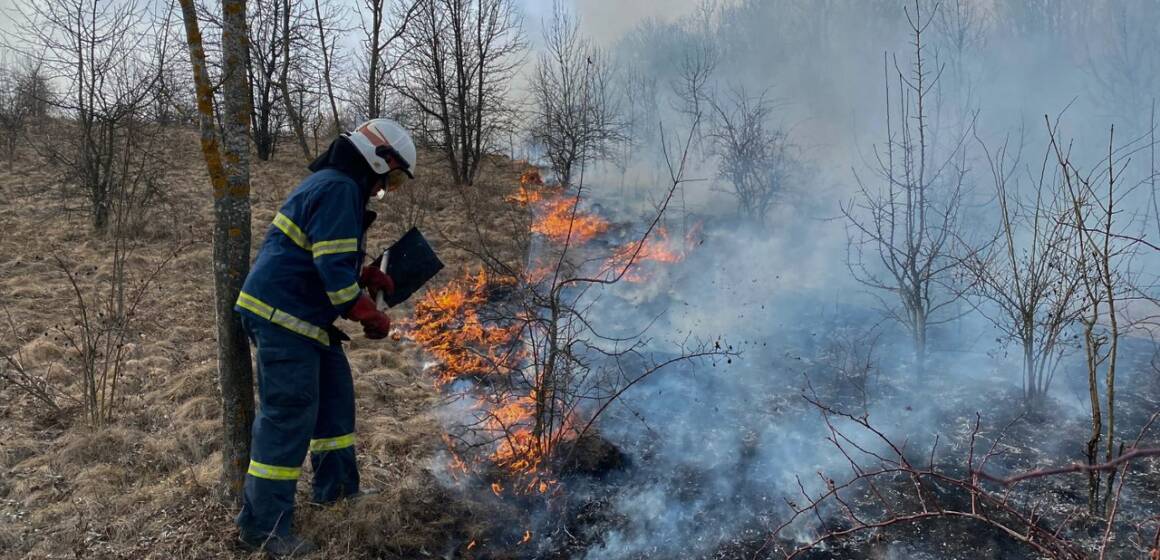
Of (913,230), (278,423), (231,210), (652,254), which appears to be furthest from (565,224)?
(278,423)

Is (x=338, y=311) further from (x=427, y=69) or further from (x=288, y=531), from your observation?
(x=427, y=69)

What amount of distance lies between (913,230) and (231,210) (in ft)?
22.0

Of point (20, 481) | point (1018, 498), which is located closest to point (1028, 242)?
point (1018, 498)

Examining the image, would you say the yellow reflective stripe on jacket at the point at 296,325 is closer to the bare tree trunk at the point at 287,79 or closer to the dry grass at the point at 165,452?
the dry grass at the point at 165,452

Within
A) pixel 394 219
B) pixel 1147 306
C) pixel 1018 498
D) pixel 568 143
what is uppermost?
pixel 568 143

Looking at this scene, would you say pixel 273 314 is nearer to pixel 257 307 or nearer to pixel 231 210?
pixel 257 307

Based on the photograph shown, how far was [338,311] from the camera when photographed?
3.30 metres

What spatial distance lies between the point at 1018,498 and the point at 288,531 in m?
4.95

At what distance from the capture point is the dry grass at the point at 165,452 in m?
3.39

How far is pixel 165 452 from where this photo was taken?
427 cm

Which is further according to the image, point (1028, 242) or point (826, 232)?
point (826, 232)

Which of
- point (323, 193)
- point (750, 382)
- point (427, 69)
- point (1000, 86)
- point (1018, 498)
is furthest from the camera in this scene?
point (1000, 86)

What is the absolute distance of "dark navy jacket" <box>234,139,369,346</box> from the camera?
3117mm

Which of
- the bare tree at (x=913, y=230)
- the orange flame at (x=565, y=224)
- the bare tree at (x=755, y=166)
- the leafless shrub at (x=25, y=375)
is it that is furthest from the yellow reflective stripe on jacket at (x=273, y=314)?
the bare tree at (x=755, y=166)
